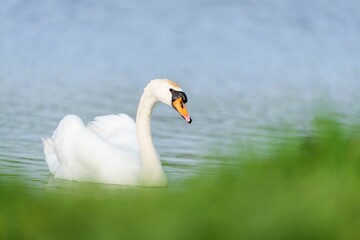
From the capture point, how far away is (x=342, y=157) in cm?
675

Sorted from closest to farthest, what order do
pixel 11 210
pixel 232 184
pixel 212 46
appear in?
pixel 11 210, pixel 232 184, pixel 212 46

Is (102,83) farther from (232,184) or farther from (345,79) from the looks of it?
(232,184)

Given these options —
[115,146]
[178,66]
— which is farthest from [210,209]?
[178,66]

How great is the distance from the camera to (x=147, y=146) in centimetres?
1269

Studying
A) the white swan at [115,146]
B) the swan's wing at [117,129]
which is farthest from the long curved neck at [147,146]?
the swan's wing at [117,129]

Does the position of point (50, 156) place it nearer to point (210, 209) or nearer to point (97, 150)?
point (97, 150)

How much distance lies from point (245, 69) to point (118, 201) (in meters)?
20.2

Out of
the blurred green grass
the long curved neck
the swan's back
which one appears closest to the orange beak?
the long curved neck

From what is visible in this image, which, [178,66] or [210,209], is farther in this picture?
[178,66]

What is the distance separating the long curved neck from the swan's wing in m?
0.38

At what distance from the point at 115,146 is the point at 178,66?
12310 millimetres

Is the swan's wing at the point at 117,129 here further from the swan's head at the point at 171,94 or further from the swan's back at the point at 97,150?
the swan's head at the point at 171,94

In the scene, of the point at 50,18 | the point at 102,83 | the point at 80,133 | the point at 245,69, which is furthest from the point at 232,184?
the point at 50,18

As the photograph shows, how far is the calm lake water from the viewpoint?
52.7 ft
